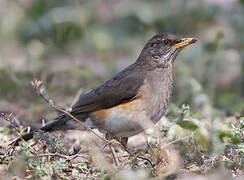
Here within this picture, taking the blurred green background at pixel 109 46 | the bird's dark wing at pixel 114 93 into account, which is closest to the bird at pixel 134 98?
the bird's dark wing at pixel 114 93

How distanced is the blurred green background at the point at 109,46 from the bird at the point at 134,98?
2.38 feet

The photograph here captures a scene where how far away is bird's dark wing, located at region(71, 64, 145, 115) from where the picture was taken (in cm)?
732

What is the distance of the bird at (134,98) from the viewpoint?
7039 mm

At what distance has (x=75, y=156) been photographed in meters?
5.97

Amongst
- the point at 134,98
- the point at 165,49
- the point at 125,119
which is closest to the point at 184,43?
the point at 165,49

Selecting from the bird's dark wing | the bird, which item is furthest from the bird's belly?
the bird's dark wing

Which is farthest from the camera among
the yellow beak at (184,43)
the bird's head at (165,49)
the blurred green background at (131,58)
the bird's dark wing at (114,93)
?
the bird's head at (165,49)

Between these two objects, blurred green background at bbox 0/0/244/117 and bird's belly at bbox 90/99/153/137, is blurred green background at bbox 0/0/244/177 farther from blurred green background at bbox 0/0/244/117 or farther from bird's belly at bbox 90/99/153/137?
bird's belly at bbox 90/99/153/137

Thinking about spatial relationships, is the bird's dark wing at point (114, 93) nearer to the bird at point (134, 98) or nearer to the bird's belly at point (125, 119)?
the bird at point (134, 98)

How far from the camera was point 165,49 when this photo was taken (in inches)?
309

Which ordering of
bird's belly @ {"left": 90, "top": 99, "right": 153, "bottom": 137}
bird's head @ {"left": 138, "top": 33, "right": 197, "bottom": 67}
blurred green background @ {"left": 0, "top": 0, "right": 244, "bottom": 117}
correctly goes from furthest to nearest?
blurred green background @ {"left": 0, "top": 0, "right": 244, "bottom": 117}
bird's head @ {"left": 138, "top": 33, "right": 197, "bottom": 67}
bird's belly @ {"left": 90, "top": 99, "right": 153, "bottom": 137}

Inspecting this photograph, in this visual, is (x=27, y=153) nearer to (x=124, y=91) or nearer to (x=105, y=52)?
(x=124, y=91)

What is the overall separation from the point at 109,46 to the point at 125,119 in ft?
25.4

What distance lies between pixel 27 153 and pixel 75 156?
59 centimetres
